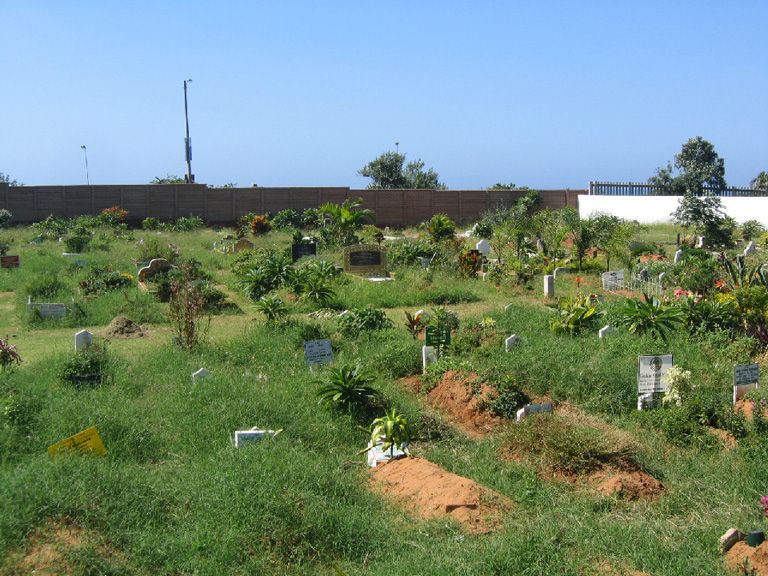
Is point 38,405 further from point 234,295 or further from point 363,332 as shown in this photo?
point 234,295

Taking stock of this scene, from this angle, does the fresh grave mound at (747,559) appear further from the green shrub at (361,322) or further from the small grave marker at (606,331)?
the green shrub at (361,322)

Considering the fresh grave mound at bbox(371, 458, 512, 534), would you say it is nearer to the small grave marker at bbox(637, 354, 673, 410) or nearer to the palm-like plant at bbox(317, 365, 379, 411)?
the palm-like plant at bbox(317, 365, 379, 411)

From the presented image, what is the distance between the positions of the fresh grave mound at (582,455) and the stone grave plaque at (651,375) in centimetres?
143

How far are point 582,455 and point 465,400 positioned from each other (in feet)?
7.64

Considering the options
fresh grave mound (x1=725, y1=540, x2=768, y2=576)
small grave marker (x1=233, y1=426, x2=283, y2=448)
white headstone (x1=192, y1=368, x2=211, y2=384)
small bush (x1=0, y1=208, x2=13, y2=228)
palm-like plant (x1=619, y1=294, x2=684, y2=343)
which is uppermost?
small bush (x1=0, y1=208, x2=13, y2=228)

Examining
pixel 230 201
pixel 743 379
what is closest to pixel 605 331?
pixel 743 379

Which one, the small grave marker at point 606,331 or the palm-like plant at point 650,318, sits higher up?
the palm-like plant at point 650,318

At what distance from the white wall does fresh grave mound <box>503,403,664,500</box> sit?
81.1 feet

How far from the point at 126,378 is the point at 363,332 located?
4215 millimetres

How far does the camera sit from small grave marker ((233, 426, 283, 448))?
7.86 metres

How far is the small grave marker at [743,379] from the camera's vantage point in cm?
954

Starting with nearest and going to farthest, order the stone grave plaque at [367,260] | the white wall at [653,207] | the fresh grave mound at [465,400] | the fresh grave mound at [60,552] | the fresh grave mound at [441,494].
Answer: the fresh grave mound at [60,552] < the fresh grave mound at [441,494] < the fresh grave mound at [465,400] < the stone grave plaque at [367,260] < the white wall at [653,207]

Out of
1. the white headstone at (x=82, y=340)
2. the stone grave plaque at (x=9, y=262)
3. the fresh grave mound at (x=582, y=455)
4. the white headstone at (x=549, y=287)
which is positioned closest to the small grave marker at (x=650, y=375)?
the fresh grave mound at (x=582, y=455)

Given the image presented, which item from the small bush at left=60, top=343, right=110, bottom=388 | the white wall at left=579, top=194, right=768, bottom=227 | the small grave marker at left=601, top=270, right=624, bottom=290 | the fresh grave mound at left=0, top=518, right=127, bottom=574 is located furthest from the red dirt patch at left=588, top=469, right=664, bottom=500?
the white wall at left=579, top=194, right=768, bottom=227
